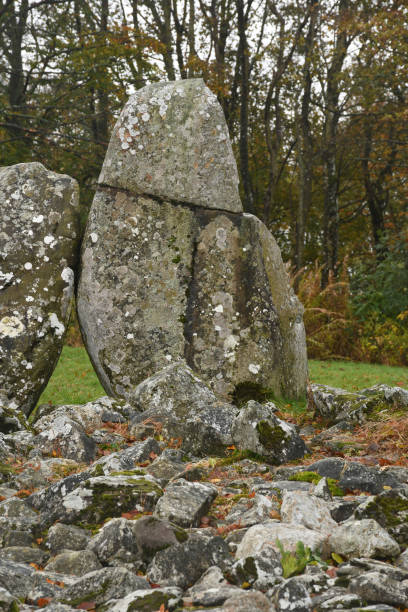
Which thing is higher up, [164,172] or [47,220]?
[164,172]

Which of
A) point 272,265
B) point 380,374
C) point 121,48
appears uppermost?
point 121,48

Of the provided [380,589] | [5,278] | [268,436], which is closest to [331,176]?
[5,278]

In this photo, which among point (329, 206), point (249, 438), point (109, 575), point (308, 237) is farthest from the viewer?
point (308, 237)

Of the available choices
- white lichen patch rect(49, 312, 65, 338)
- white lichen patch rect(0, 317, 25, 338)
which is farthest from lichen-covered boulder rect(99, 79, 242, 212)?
white lichen patch rect(0, 317, 25, 338)

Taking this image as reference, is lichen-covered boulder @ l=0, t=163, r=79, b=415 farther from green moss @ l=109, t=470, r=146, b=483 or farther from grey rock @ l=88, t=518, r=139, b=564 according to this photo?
grey rock @ l=88, t=518, r=139, b=564

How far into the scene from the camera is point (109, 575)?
258 centimetres

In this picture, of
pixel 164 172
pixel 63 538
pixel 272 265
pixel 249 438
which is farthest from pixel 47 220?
pixel 63 538

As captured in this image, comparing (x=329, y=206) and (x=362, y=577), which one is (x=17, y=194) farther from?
(x=329, y=206)

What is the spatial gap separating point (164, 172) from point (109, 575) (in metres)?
5.54

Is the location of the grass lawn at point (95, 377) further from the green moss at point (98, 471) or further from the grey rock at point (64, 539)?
the grey rock at point (64, 539)

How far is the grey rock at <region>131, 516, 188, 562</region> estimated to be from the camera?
9.34ft

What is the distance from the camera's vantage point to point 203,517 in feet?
10.9

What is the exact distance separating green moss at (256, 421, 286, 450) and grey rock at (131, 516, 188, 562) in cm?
181

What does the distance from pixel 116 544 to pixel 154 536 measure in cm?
20
